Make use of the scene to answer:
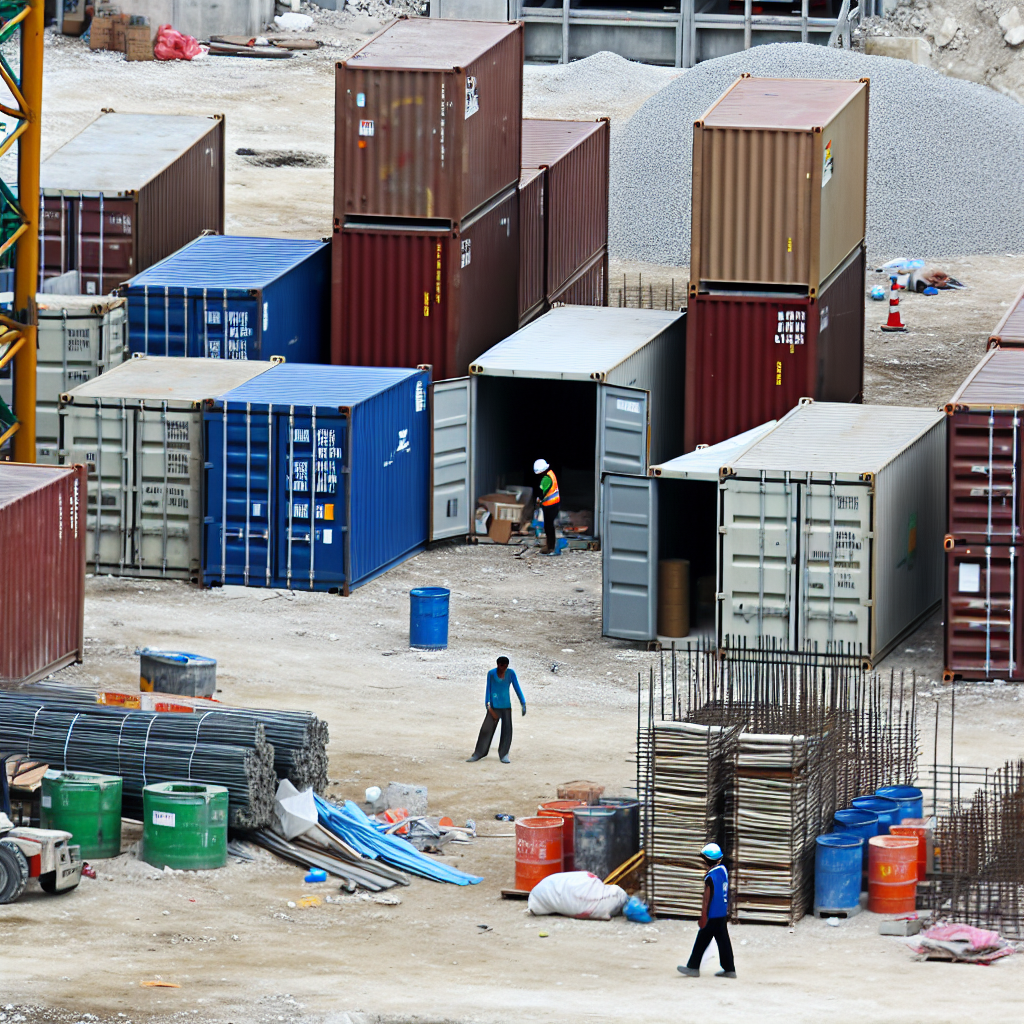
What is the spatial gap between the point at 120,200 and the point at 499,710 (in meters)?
15.6

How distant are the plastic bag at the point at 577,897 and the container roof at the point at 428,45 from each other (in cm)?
1625

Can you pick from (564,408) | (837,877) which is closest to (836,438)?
(564,408)

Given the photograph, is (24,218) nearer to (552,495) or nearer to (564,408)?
(552,495)

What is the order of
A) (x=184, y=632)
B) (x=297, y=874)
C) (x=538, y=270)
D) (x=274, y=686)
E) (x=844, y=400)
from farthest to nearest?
(x=538, y=270)
(x=844, y=400)
(x=184, y=632)
(x=274, y=686)
(x=297, y=874)

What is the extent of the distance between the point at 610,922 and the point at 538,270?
20272 mm

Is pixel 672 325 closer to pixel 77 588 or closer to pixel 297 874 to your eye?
pixel 77 588

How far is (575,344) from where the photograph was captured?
36.2 meters

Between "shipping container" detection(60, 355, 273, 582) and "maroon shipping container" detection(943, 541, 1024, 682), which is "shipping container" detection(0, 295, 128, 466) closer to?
"shipping container" detection(60, 355, 273, 582)

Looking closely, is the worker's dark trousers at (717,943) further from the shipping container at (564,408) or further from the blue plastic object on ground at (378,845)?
the shipping container at (564,408)

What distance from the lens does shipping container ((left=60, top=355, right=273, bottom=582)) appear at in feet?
107

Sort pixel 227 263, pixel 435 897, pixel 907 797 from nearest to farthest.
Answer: pixel 435 897 → pixel 907 797 → pixel 227 263

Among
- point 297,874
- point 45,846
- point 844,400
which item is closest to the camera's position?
point 45,846

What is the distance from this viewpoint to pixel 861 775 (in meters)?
23.5

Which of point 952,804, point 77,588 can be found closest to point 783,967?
point 952,804
